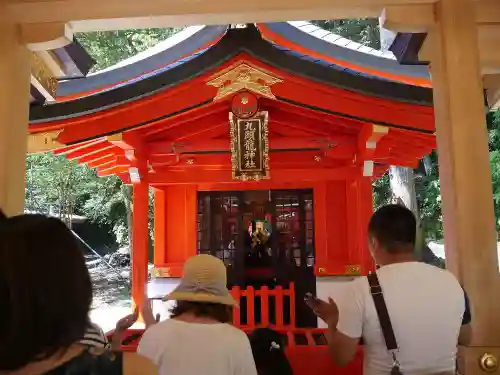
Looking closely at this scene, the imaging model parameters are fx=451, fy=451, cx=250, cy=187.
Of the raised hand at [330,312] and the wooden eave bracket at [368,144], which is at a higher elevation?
the wooden eave bracket at [368,144]

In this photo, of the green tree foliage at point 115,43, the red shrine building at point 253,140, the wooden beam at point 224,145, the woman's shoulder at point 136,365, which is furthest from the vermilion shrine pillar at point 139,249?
the green tree foliage at point 115,43

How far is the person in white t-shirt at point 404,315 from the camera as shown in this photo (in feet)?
5.49

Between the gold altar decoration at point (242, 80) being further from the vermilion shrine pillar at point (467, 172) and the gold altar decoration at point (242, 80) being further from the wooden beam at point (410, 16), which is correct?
the vermilion shrine pillar at point (467, 172)

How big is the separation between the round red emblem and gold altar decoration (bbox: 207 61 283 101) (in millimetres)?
→ 346

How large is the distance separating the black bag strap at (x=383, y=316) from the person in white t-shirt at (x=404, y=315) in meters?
0.01

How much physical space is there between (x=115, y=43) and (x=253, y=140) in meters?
13.3

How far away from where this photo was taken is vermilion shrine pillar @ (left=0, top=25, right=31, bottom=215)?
2369mm

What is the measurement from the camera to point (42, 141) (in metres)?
4.99

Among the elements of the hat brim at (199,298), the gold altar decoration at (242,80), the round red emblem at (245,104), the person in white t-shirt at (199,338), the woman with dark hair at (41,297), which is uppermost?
the gold altar decoration at (242,80)

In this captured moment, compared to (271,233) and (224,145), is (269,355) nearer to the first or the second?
A: (224,145)

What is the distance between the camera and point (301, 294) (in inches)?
294

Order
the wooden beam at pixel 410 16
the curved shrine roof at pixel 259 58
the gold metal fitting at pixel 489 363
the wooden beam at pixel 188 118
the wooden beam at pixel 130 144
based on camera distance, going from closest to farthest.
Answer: the gold metal fitting at pixel 489 363, the wooden beam at pixel 410 16, the curved shrine roof at pixel 259 58, the wooden beam at pixel 130 144, the wooden beam at pixel 188 118

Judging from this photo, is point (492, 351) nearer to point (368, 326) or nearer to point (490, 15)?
point (368, 326)

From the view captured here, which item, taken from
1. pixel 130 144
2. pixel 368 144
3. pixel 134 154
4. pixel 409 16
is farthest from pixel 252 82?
pixel 409 16
